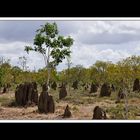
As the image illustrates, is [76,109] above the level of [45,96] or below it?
below

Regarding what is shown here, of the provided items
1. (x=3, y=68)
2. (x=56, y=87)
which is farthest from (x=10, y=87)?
(x=56, y=87)

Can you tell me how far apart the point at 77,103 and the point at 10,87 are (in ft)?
14.8

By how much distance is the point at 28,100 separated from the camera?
612 inches

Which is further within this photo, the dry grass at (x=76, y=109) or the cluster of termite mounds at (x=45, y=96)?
the cluster of termite mounds at (x=45, y=96)

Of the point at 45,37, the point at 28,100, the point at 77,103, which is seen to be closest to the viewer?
the point at 45,37

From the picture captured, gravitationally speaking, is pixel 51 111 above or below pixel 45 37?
below

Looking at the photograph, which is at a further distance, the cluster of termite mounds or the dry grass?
the cluster of termite mounds

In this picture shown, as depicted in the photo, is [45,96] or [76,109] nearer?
[45,96]

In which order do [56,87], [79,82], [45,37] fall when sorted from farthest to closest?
[79,82], [56,87], [45,37]
